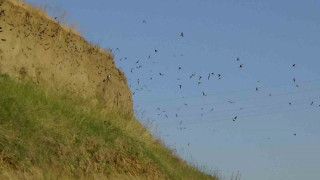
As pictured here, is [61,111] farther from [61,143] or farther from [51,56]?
[51,56]

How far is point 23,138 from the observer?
14367 millimetres

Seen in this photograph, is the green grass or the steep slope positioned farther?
the steep slope

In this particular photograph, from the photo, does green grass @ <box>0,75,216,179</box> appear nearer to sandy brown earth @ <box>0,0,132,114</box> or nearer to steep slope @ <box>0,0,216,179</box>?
steep slope @ <box>0,0,216,179</box>

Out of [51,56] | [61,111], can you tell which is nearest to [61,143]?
[61,111]

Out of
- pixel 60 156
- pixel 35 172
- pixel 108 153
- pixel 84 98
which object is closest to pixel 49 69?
pixel 84 98

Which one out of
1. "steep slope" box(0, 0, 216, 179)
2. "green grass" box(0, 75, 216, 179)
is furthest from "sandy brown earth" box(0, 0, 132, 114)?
"green grass" box(0, 75, 216, 179)

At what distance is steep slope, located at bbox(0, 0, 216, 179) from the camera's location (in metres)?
14.5

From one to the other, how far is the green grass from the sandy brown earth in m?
2.39

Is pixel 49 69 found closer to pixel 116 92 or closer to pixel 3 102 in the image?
pixel 116 92

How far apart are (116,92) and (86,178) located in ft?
44.1

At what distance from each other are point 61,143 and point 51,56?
8913mm

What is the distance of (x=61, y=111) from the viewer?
17.6 meters

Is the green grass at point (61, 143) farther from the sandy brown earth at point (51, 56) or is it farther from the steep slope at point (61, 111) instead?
the sandy brown earth at point (51, 56)

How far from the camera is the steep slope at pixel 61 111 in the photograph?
47.4ft
